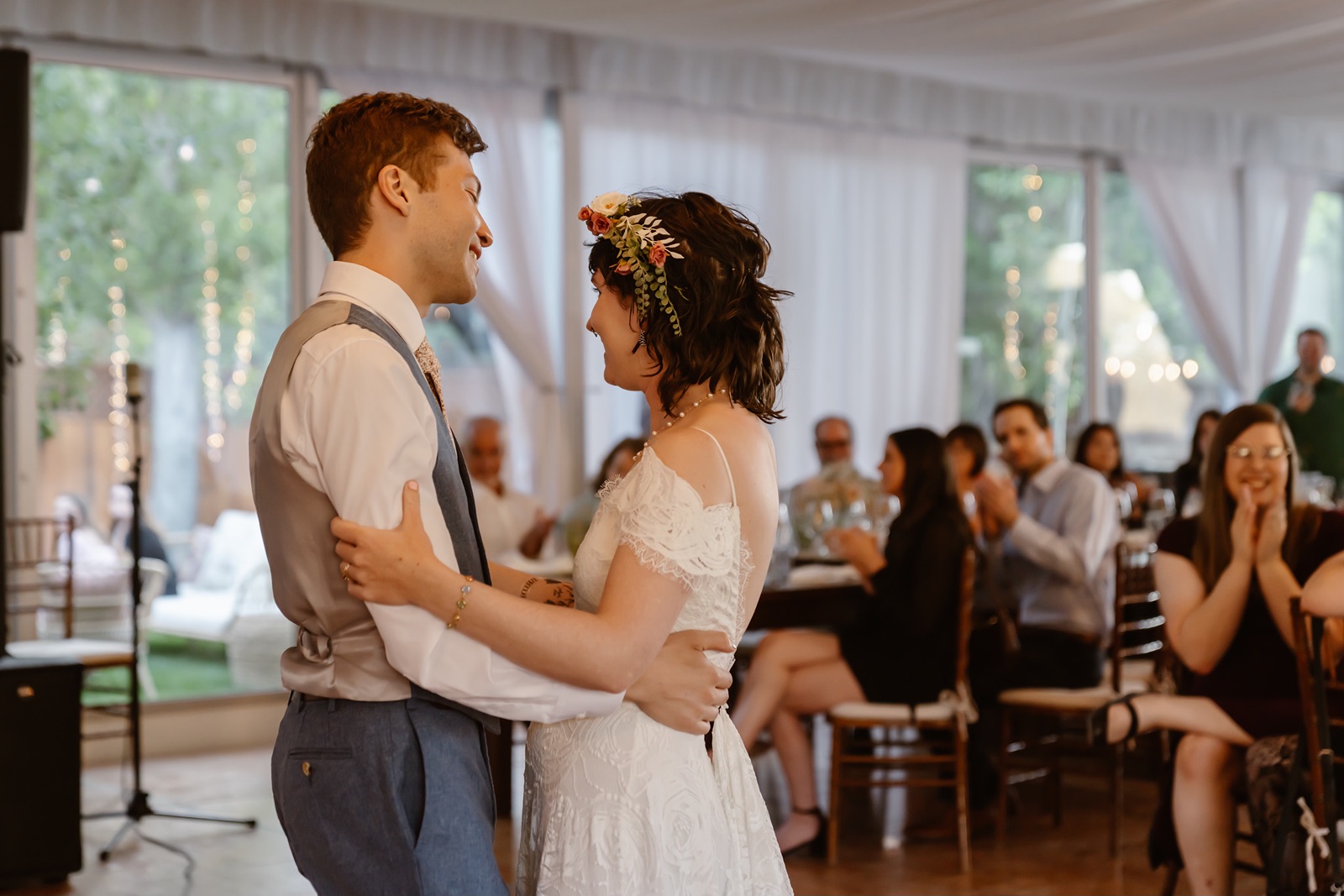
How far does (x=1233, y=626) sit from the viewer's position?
3676mm

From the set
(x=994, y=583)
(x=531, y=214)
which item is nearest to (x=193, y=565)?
(x=531, y=214)

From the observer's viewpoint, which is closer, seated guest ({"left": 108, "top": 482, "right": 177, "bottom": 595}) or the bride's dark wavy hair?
the bride's dark wavy hair

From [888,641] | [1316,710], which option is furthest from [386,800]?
[888,641]

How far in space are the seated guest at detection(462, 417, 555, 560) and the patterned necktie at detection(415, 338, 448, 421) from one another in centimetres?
469

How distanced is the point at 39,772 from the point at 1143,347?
771 centimetres

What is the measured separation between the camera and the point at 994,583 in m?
5.50

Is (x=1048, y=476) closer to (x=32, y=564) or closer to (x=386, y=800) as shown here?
(x=32, y=564)

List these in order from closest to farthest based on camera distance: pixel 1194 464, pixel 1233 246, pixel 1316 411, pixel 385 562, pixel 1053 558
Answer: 1. pixel 385 562
2. pixel 1053 558
3. pixel 1194 464
4. pixel 1316 411
5. pixel 1233 246

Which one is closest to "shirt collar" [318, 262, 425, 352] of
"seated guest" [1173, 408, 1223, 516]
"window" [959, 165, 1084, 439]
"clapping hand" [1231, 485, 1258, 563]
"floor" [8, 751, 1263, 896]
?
"clapping hand" [1231, 485, 1258, 563]

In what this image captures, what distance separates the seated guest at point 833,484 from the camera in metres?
5.86

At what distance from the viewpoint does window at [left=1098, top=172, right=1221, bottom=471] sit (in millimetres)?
9773

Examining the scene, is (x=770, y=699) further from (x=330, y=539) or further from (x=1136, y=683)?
(x=330, y=539)

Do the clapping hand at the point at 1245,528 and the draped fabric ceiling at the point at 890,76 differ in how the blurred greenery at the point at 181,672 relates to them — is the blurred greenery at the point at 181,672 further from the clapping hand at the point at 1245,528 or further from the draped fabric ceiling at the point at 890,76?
the clapping hand at the point at 1245,528

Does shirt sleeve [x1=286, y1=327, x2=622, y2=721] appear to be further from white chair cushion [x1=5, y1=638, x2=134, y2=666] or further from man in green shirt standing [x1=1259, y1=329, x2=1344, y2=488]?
man in green shirt standing [x1=1259, y1=329, x2=1344, y2=488]
